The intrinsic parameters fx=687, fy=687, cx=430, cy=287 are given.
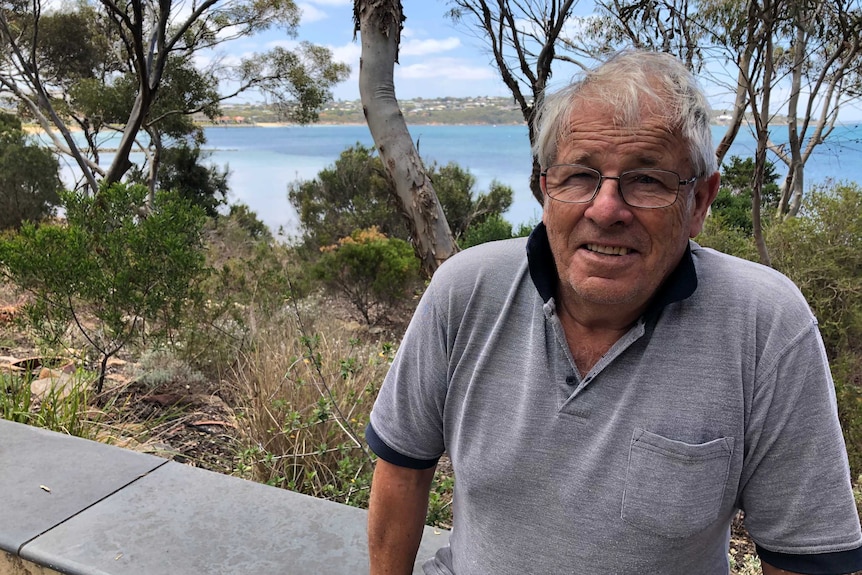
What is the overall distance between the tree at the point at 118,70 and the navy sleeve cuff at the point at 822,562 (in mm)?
11353

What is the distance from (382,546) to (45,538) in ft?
3.33

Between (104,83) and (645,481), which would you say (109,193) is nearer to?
(645,481)

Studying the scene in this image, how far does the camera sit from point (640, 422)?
120 cm

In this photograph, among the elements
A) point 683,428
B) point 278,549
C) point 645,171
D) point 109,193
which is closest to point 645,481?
point 683,428

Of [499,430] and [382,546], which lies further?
[382,546]

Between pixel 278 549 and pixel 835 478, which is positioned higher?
pixel 835 478

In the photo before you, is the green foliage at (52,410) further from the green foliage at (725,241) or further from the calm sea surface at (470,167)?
the green foliage at (725,241)

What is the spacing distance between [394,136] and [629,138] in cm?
272

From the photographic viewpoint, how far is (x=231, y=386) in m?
3.86

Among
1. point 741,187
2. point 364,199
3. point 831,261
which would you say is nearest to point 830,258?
point 831,261

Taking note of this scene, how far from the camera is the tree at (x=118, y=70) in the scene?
11875mm

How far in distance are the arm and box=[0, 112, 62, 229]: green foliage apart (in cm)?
1322

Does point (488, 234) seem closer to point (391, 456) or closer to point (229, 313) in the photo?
point (229, 313)

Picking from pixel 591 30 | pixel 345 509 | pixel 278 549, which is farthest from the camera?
pixel 591 30
